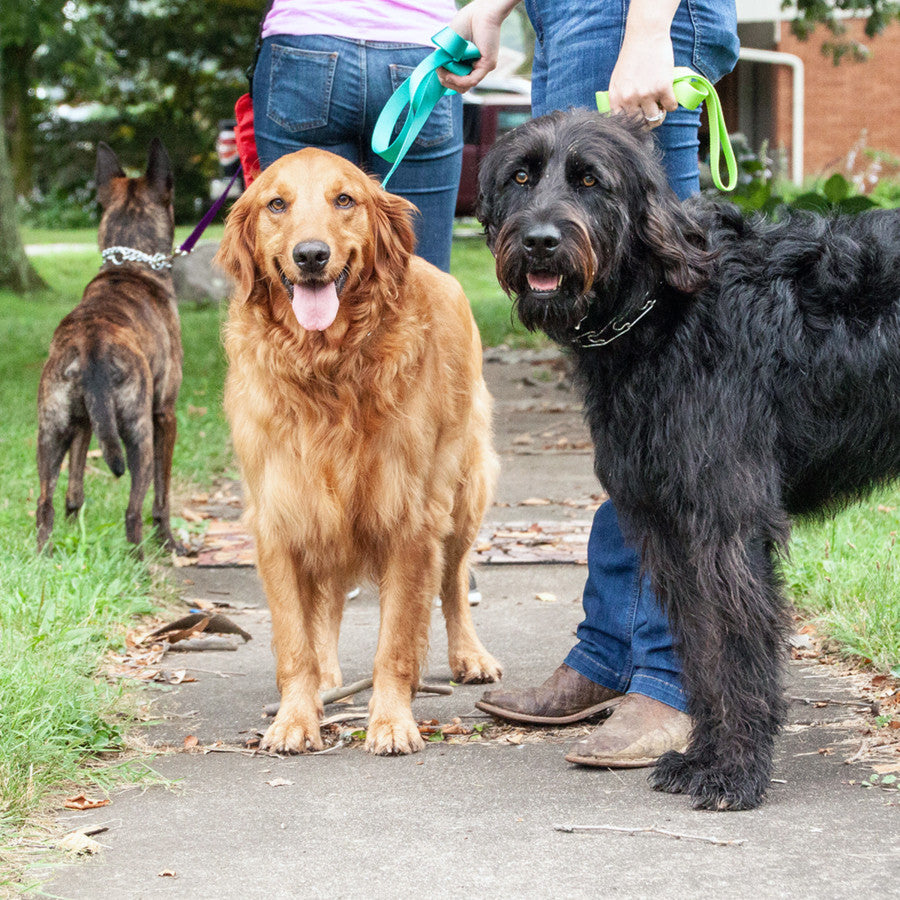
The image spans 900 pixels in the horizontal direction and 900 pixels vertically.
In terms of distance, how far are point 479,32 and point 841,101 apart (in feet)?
77.1

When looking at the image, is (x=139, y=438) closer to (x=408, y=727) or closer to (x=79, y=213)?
(x=408, y=727)


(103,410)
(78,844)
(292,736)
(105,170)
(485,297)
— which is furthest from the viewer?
(485,297)

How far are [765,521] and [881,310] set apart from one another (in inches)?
22.1

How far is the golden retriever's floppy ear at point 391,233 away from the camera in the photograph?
3.42 m

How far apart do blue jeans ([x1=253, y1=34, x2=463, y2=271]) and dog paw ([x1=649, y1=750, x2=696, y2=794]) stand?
1.82 metres

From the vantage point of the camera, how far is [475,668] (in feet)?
12.6

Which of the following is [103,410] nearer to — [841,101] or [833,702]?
[833,702]

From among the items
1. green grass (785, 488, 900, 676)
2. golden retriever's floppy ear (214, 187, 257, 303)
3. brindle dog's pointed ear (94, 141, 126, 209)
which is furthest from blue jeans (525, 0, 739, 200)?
brindle dog's pointed ear (94, 141, 126, 209)

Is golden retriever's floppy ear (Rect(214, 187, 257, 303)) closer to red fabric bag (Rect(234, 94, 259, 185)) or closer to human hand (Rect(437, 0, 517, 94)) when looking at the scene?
human hand (Rect(437, 0, 517, 94))

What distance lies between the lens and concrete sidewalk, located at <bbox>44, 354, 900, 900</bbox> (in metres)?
2.29

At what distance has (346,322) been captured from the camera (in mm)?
3359

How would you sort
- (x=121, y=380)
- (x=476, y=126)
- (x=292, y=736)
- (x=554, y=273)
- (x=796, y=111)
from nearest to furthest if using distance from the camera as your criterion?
(x=554, y=273), (x=292, y=736), (x=121, y=380), (x=476, y=126), (x=796, y=111)

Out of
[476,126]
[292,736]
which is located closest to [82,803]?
[292,736]

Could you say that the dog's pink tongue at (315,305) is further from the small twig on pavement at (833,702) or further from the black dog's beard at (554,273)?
the small twig on pavement at (833,702)
